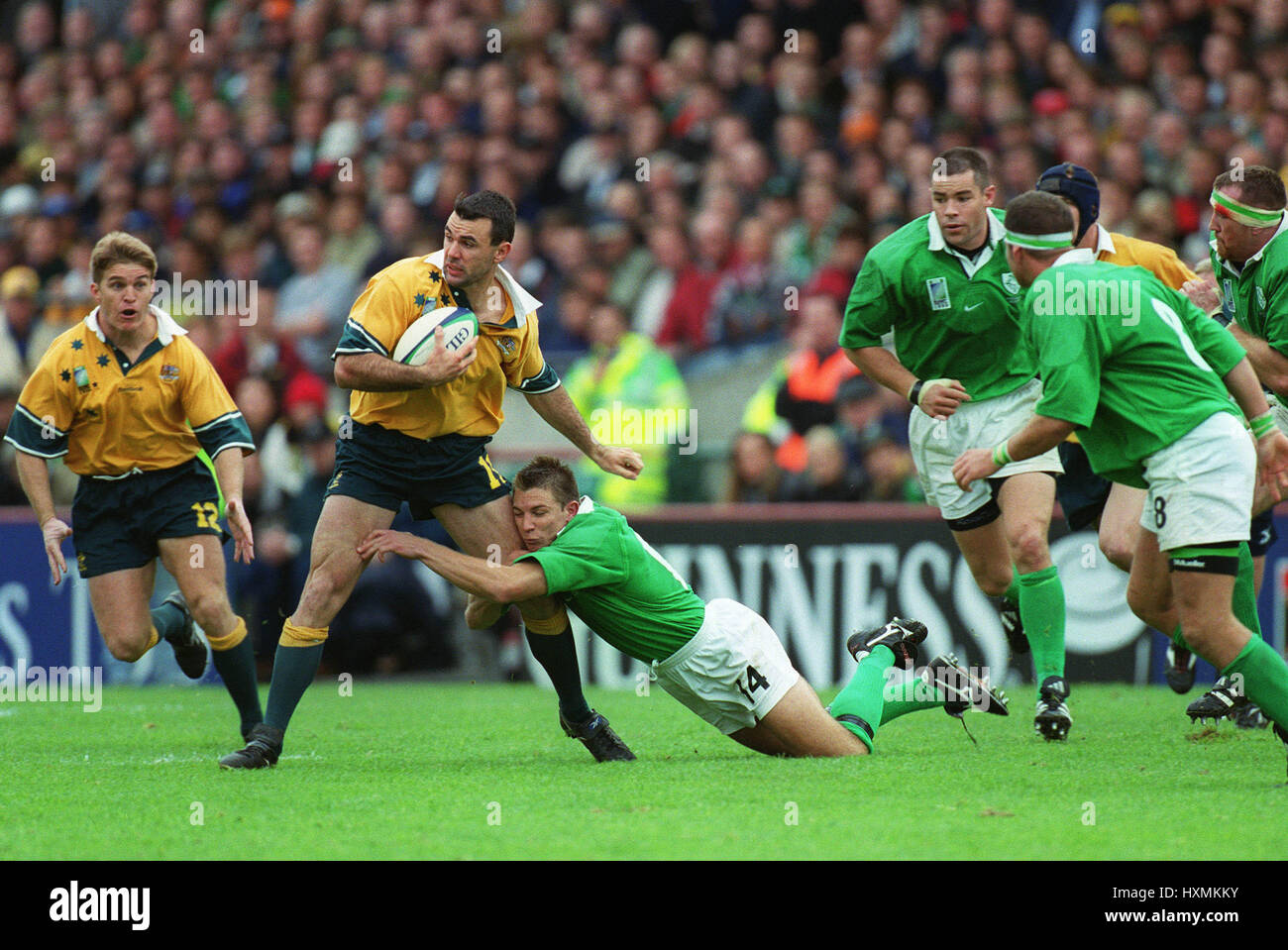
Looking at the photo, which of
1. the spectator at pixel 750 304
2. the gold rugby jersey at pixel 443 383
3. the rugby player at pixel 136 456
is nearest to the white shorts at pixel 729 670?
the gold rugby jersey at pixel 443 383

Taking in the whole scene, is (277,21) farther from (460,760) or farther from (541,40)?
(460,760)

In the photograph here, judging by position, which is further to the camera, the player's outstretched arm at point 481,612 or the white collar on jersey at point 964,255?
the white collar on jersey at point 964,255

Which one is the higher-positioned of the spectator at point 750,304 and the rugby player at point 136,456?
the spectator at point 750,304

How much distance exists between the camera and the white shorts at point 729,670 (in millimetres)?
6645

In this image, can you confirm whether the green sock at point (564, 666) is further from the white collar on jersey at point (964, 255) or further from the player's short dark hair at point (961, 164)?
the player's short dark hair at point (961, 164)

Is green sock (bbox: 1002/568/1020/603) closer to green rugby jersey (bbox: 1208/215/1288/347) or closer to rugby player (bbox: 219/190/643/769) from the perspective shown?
green rugby jersey (bbox: 1208/215/1288/347)

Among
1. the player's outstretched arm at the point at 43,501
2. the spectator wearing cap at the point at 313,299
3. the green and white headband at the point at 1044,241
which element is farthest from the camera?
the spectator wearing cap at the point at 313,299

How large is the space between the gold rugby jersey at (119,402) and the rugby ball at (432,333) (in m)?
1.21

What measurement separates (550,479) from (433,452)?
626 mm

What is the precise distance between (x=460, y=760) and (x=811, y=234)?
7011mm

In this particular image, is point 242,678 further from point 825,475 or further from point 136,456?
point 825,475

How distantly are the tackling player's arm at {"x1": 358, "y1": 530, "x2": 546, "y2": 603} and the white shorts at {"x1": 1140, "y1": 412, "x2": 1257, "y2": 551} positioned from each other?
2337mm

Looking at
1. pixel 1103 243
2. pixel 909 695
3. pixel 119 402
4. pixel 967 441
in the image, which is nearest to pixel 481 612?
pixel 909 695

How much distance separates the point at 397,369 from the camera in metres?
6.64
